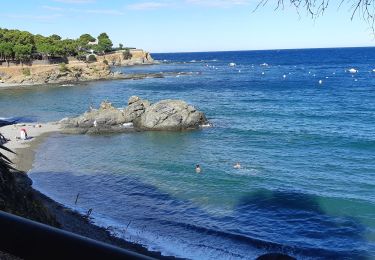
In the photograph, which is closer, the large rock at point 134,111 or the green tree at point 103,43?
the large rock at point 134,111

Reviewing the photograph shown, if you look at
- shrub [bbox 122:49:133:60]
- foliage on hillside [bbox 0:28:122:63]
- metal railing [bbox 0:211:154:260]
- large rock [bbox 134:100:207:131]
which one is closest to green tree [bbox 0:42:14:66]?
foliage on hillside [bbox 0:28:122:63]

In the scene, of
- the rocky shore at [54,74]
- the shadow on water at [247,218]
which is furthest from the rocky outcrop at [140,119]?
the rocky shore at [54,74]

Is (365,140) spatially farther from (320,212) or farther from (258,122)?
(320,212)

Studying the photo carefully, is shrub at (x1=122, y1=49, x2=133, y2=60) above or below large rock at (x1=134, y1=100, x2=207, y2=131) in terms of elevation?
above

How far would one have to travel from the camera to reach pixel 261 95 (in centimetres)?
7319

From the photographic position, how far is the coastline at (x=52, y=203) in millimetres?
17556

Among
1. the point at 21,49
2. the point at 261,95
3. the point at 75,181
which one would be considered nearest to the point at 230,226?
the point at 75,181

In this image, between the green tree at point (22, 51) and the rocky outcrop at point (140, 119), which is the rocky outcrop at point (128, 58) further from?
the rocky outcrop at point (140, 119)

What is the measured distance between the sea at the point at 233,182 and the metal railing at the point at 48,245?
16.7 meters

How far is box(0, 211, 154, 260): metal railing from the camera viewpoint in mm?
1162

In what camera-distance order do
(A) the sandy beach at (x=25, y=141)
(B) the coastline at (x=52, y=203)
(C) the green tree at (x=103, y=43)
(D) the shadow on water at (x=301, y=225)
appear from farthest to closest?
(C) the green tree at (x=103, y=43) → (A) the sandy beach at (x=25, y=141) → (D) the shadow on water at (x=301, y=225) → (B) the coastline at (x=52, y=203)

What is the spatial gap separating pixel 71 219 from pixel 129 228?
253cm

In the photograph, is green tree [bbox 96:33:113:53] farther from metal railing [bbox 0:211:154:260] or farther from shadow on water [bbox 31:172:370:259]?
metal railing [bbox 0:211:154:260]

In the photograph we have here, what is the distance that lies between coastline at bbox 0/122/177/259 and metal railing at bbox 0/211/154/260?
8.73 meters
